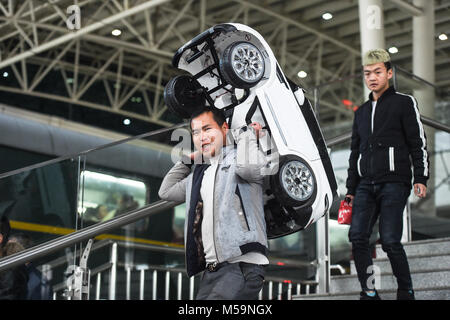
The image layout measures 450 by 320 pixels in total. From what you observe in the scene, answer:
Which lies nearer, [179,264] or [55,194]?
[55,194]

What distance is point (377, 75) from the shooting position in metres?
4.78

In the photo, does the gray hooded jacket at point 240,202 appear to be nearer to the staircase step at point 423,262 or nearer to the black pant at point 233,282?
the black pant at point 233,282

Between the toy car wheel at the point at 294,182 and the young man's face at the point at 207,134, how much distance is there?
366 millimetres

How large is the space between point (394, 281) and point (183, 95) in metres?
2.22

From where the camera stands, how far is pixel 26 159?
777 cm

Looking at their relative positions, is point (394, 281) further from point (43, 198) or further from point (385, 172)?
point (43, 198)

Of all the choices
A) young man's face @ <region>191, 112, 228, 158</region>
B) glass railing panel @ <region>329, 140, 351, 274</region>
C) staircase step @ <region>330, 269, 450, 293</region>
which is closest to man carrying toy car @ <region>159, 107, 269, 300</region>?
young man's face @ <region>191, 112, 228, 158</region>

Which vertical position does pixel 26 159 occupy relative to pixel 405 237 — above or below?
above

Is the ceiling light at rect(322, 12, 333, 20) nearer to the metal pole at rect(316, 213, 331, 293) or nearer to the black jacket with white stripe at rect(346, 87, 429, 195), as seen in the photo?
the metal pole at rect(316, 213, 331, 293)

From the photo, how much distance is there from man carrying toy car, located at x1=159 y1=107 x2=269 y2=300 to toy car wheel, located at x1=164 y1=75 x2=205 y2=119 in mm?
602

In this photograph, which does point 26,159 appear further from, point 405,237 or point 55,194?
point 405,237

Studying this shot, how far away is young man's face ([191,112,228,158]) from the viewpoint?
349cm
